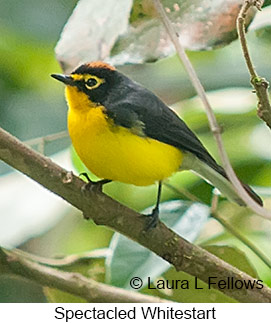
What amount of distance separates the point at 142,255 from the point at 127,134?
18 cm

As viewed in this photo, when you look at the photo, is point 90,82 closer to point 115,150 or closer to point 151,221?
point 115,150

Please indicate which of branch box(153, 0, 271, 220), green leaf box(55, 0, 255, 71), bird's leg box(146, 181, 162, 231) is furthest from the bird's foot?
green leaf box(55, 0, 255, 71)

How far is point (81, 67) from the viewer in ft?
3.04

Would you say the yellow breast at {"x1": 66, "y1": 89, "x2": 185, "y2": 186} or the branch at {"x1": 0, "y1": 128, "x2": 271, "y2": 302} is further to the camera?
the yellow breast at {"x1": 66, "y1": 89, "x2": 185, "y2": 186}

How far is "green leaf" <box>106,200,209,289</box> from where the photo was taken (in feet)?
3.00

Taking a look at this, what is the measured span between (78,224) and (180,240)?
0.23m

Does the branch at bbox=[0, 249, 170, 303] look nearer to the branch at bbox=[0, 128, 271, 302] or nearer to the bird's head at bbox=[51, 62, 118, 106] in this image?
the branch at bbox=[0, 128, 271, 302]

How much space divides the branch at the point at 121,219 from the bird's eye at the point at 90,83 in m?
0.20

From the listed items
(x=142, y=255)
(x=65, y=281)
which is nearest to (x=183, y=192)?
(x=142, y=255)

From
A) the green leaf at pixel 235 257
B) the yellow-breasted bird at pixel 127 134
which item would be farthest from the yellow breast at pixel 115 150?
the green leaf at pixel 235 257

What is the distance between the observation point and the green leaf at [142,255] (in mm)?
913

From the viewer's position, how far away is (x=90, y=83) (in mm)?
941

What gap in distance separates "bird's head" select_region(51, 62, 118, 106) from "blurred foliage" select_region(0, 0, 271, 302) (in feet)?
0.31
